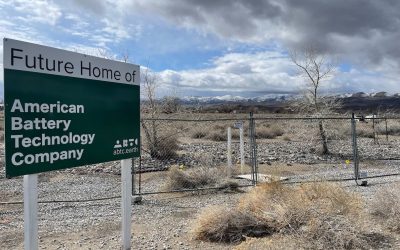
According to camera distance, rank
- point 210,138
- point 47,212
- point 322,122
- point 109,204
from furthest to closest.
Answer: point 210,138, point 322,122, point 109,204, point 47,212

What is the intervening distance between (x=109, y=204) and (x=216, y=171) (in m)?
3.55

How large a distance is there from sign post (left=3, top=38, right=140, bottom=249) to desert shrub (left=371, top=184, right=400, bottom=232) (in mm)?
4383

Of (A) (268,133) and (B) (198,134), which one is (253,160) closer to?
(B) (198,134)

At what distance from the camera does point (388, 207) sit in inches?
316

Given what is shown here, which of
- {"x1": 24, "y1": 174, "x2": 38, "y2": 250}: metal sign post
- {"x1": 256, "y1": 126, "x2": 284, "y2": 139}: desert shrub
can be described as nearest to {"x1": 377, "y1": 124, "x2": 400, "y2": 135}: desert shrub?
{"x1": 256, "y1": 126, "x2": 284, "y2": 139}: desert shrub

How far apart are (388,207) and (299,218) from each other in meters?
2.16

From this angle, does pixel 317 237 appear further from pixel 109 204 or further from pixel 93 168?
pixel 93 168

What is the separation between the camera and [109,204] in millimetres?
10773

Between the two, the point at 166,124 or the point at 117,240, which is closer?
the point at 117,240

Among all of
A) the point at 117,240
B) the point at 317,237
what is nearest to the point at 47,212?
the point at 117,240

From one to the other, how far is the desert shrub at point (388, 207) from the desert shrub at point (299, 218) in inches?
21.6

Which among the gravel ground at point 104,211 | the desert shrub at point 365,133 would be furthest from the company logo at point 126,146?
the desert shrub at point 365,133

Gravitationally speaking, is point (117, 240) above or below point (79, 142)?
below

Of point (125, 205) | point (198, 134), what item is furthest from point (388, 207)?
point (198, 134)
